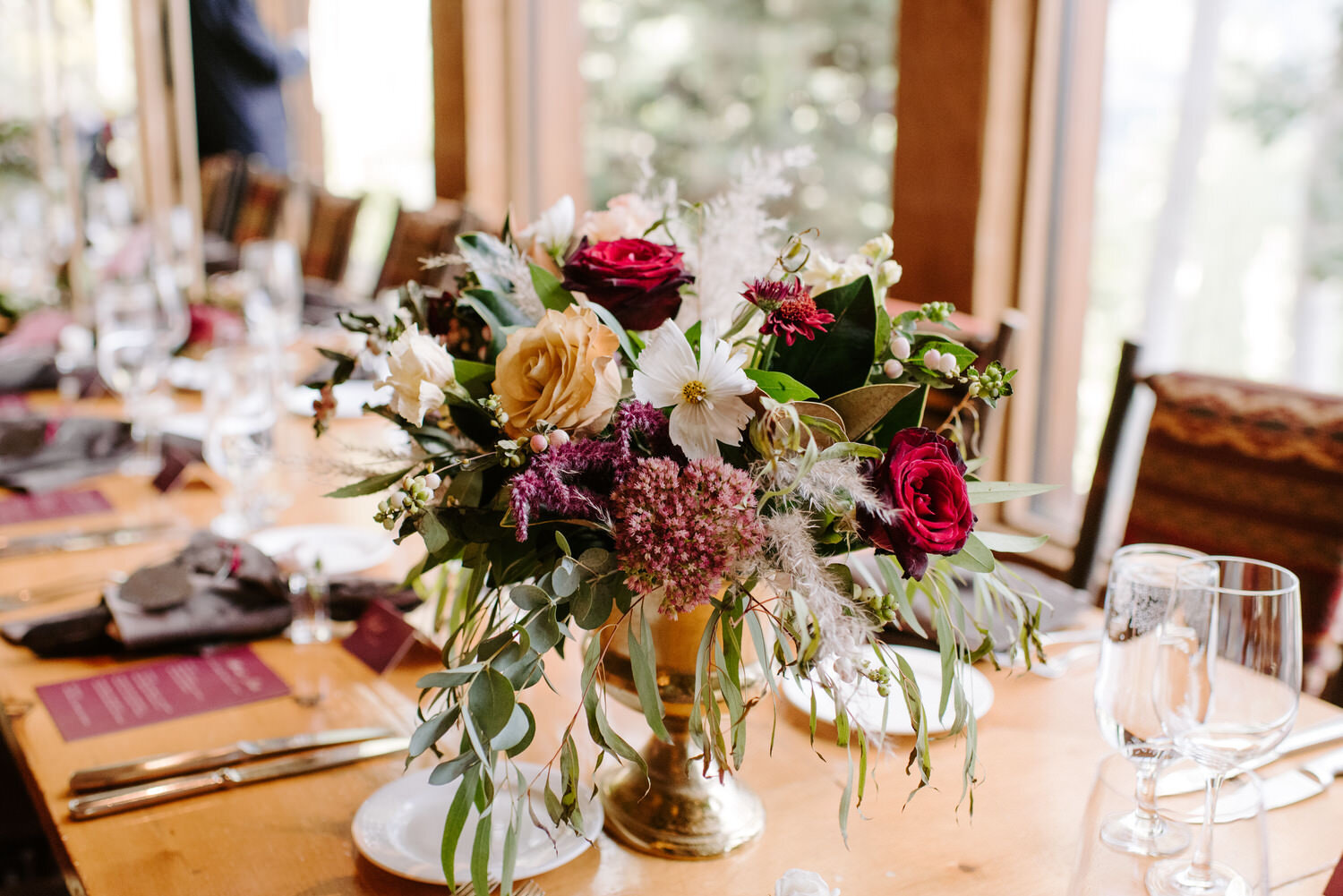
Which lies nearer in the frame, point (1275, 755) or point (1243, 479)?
point (1275, 755)

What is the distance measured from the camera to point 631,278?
838 mm

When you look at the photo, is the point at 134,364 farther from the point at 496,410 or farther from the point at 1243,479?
the point at 1243,479

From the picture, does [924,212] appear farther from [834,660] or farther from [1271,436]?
[834,660]

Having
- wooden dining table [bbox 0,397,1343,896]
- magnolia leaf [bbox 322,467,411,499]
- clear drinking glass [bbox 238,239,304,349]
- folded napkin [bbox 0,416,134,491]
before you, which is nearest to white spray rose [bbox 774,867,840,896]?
wooden dining table [bbox 0,397,1343,896]

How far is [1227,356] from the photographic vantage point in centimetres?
258

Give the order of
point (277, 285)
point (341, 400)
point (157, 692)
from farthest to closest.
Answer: point (277, 285)
point (341, 400)
point (157, 692)

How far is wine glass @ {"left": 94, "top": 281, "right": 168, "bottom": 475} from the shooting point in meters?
1.88

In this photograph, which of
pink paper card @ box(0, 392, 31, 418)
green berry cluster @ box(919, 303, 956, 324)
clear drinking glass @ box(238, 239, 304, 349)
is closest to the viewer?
green berry cluster @ box(919, 303, 956, 324)

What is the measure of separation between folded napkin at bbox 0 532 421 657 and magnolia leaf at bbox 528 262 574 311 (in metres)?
0.45

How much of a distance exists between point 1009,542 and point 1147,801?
0.69 feet

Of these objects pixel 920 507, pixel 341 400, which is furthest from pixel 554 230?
pixel 341 400

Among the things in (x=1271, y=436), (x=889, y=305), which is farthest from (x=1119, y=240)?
(x=1271, y=436)

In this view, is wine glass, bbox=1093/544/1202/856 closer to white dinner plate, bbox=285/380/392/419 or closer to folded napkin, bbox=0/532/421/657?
folded napkin, bbox=0/532/421/657

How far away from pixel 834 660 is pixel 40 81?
3771 millimetres
